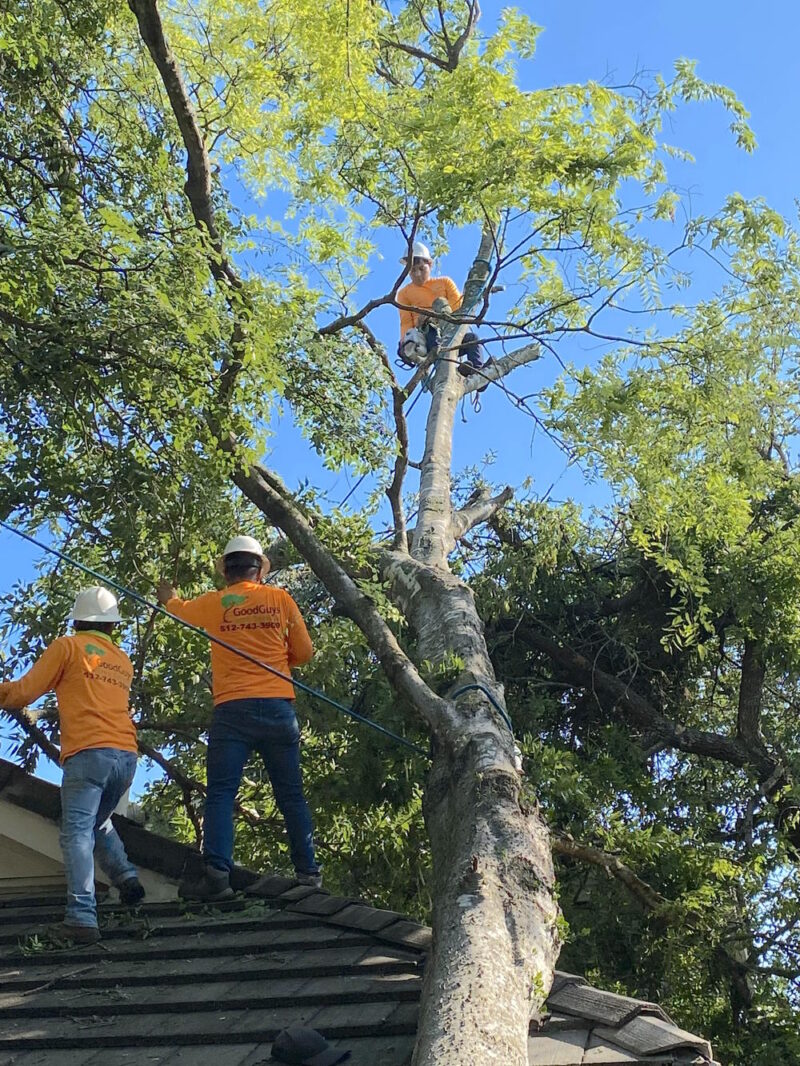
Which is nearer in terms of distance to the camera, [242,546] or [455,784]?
[455,784]

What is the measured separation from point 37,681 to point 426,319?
226 inches

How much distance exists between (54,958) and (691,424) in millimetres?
5769

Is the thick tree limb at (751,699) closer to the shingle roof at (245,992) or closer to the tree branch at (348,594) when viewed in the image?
the tree branch at (348,594)

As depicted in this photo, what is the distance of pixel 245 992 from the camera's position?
4.10 m

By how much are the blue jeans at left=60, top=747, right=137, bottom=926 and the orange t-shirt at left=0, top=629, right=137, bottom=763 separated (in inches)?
2.7

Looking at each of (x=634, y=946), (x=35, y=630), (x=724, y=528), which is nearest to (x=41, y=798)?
(x=35, y=630)

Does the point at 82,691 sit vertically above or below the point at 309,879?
above

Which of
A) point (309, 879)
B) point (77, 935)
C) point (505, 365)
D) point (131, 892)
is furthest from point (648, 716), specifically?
point (77, 935)

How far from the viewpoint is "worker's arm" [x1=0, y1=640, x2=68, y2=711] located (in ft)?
16.3

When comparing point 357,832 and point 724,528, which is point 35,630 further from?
point 724,528

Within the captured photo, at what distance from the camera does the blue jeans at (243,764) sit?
5137mm

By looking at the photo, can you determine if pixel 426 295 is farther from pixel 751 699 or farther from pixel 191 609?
pixel 191 609

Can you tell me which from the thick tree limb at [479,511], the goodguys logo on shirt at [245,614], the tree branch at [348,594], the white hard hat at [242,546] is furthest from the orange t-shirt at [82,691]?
the thick tree limb at [479,511]

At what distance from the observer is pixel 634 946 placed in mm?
7480
